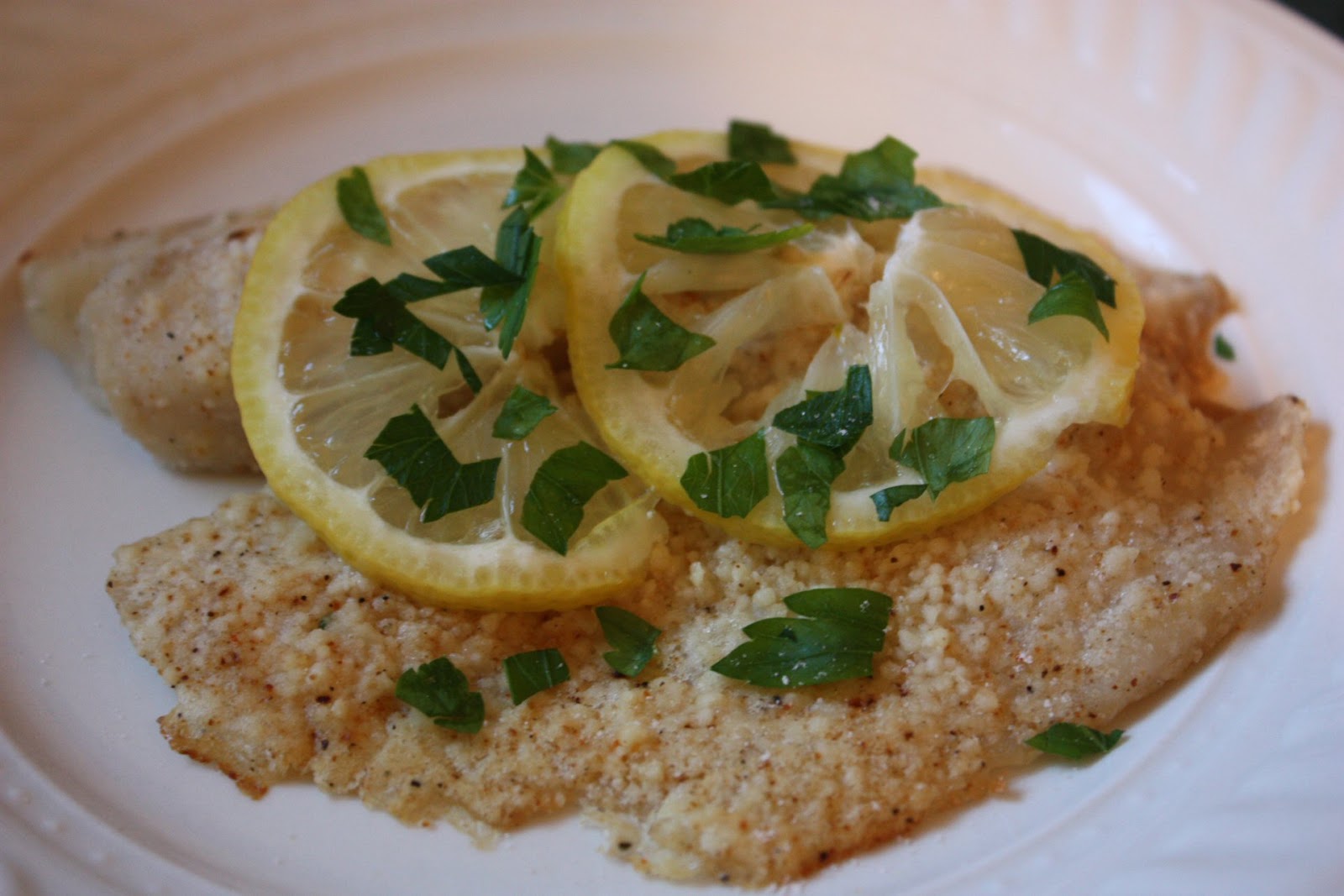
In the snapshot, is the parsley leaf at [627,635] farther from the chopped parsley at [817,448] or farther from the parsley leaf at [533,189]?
the parsley leaf at [533,189]

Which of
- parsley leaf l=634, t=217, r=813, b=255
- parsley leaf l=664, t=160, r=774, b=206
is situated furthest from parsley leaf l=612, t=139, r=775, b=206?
parsley leaf l=634, t=217, r=813, b=255

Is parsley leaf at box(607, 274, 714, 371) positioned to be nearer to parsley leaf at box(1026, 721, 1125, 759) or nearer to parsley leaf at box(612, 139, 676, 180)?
parsley leaf at box(612, 139, 676, 180)

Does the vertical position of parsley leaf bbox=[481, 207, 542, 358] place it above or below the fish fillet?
above

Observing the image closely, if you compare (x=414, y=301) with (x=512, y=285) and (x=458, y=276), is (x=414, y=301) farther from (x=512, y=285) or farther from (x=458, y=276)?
(x=512, y=285)

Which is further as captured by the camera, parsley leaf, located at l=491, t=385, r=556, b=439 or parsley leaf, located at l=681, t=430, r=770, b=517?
parsley leaf, located at l=491, t=385, r=556, b=439

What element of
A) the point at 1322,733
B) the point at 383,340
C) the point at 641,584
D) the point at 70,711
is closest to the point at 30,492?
the point at 70,711

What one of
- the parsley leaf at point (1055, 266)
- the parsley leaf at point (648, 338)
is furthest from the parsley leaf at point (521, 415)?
the parsley leaf at point (1055, 266)
